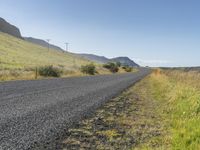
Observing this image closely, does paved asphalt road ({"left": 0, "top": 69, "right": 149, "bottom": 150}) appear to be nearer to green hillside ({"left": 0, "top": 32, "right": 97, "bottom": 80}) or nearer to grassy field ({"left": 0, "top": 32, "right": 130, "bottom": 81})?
grassy field ({"left": 0, "top": 32, "right": 130, "bottom": 81})

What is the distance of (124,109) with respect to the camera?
15281mm

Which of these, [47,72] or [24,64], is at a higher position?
[24,64]

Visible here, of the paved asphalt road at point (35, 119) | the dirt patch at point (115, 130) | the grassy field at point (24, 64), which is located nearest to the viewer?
the paved asphalt road at point (35, 119)

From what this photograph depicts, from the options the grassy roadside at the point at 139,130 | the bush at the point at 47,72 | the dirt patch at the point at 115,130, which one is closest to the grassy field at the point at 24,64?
the bush at the point at 47,72

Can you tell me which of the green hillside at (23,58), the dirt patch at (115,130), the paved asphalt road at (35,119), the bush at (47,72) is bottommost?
the dirt patch at (115,130)

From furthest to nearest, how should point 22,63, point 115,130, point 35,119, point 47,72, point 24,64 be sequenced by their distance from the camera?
point 22,63
point 24,64
point 47,72
point 35,119
point 115,130

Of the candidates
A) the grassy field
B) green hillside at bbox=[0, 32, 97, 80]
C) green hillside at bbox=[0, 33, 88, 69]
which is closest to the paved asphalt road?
the grassy field

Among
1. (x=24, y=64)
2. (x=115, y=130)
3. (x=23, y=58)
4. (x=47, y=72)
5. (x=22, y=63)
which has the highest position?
(x=23, y=58)

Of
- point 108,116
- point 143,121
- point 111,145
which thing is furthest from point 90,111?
point 111,145

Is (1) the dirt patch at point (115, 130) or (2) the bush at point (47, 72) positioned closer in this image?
(1) the dirt patch at point (115, 130)

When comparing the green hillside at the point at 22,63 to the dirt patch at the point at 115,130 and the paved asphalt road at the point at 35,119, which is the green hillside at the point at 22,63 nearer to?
the paved asphalt road at the point at 35,119

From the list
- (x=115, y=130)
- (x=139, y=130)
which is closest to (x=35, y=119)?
(x=115, y=130)

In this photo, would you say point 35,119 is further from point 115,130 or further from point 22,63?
point 22,63

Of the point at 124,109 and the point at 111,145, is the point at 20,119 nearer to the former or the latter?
the point at 111,145
